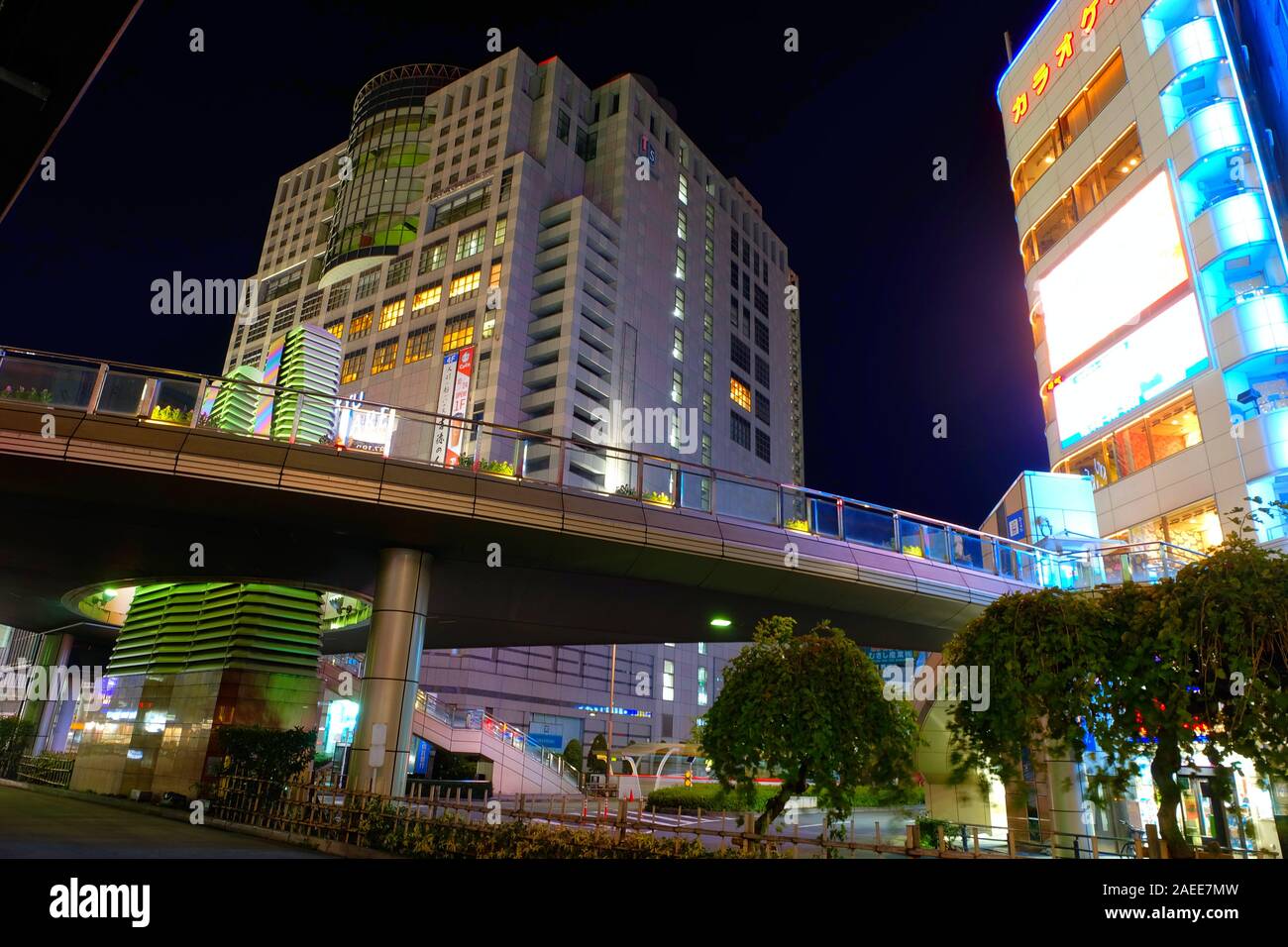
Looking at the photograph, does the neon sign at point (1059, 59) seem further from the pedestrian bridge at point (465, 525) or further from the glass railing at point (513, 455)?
the glass railing at point (513, 455)

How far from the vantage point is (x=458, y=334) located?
7288 centimetres

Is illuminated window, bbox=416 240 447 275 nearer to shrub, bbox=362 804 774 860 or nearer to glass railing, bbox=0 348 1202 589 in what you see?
glass railing, bbox=0 348 1202 589

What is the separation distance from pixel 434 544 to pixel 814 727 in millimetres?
9159

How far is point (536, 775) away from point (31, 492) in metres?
26.1

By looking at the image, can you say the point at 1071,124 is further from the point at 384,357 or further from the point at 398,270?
the point at 398,270

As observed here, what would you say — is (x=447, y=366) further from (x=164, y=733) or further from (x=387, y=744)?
(x=387, y=744)

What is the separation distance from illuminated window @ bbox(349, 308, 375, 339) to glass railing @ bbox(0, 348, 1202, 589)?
68050 millimetres

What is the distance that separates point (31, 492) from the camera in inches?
608

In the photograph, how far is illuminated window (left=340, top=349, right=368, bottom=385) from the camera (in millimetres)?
78750

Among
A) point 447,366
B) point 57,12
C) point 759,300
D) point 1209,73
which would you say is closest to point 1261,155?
point 1209,73

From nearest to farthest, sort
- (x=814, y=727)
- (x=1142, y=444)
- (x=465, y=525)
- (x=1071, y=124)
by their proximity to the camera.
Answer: (x=814, y=727), (x=465, y=525), (x=1142, y=444), (x=1071, y=124)

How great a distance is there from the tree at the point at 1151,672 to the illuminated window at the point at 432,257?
72927 mm

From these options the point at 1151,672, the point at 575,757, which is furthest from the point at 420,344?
the point at 1151,672

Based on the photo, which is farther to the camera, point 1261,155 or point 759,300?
point 759,300
